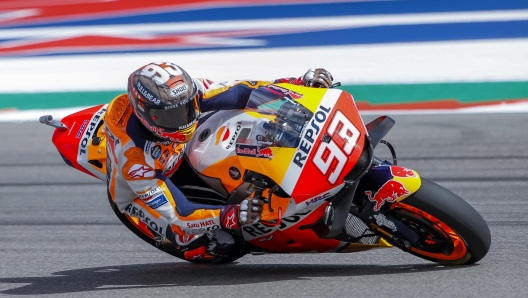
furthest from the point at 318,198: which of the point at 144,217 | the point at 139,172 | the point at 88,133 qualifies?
the point at 88,133

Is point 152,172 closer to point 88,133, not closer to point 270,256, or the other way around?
point 88,133

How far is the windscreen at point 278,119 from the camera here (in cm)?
386

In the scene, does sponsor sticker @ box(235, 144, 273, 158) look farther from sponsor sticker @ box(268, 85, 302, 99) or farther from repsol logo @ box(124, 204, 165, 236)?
repsol logo @ box(124, 204, 165, 236)

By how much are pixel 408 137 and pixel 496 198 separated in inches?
91.1

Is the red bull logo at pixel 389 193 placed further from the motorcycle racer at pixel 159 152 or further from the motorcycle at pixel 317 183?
the motorcycle racer at pixel 159 152

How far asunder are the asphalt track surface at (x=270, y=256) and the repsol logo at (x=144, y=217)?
337mm

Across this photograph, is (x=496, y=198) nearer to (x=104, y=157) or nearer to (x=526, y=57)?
(x=104, y=157)

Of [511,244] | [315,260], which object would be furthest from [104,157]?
[511,244]

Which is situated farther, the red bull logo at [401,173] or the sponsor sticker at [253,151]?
the red bull logo at [401,173]

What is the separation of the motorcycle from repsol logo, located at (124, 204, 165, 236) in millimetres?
116

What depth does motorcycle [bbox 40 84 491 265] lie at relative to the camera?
384cm

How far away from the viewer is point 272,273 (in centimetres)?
461

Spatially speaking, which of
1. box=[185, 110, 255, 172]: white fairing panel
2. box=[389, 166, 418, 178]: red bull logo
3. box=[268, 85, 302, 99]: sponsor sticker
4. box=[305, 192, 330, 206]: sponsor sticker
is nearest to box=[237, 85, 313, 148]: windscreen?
box=[268, 85, 302, 99]: sponsor sticker

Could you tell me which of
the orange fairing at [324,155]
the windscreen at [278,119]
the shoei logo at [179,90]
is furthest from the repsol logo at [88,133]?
the orange fairing at [324,155]
